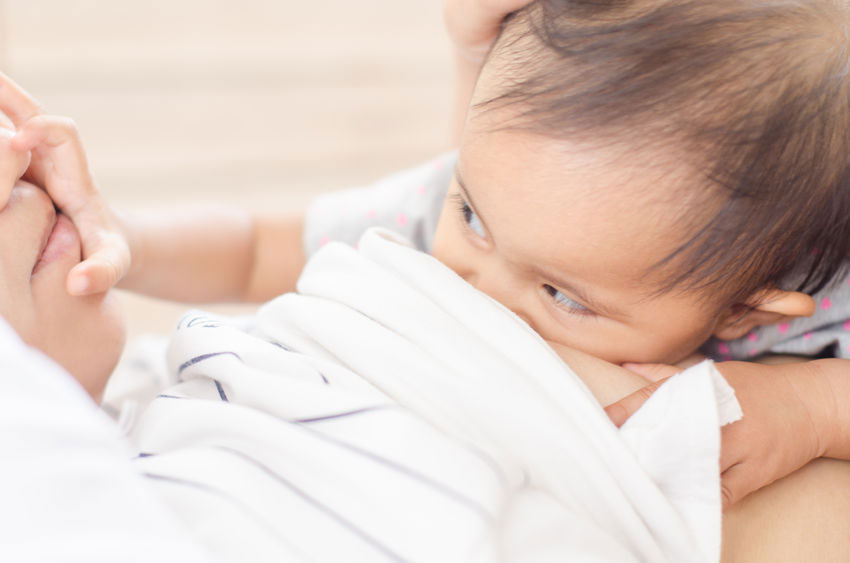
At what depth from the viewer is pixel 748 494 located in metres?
0.58

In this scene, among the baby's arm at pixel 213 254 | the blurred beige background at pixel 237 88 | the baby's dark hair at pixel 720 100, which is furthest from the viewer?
the blurred beige background at pixel 237 88

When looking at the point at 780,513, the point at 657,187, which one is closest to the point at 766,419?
the point at 780,513

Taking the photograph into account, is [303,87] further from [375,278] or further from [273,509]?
[273,509]

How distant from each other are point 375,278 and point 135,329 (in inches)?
35.6

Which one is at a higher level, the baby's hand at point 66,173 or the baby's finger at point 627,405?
the baby's hand at point 66,173

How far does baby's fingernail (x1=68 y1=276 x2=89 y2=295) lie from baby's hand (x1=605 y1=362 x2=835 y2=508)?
37 centimetres

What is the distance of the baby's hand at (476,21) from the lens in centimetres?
64

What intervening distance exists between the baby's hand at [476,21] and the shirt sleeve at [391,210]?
0.50ft

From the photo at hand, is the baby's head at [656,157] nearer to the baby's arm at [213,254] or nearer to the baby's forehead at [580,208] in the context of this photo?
the baby's forehead at [580,208]

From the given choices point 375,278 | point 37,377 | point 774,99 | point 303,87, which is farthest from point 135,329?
point 774,99

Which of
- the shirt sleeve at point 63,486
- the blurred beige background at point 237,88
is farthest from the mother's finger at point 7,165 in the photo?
the blurred beige background at point 237,88

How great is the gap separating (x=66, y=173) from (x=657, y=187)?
17.4 inches

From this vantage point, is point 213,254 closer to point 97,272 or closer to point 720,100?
point 97,272

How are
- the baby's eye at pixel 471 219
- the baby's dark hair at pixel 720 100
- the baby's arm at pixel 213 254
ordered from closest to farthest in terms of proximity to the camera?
1. the baby's dark hair at pixel 720 100
2. the baby's eye at pixel 471 219
3. the baby's arm at pixel 213 254
